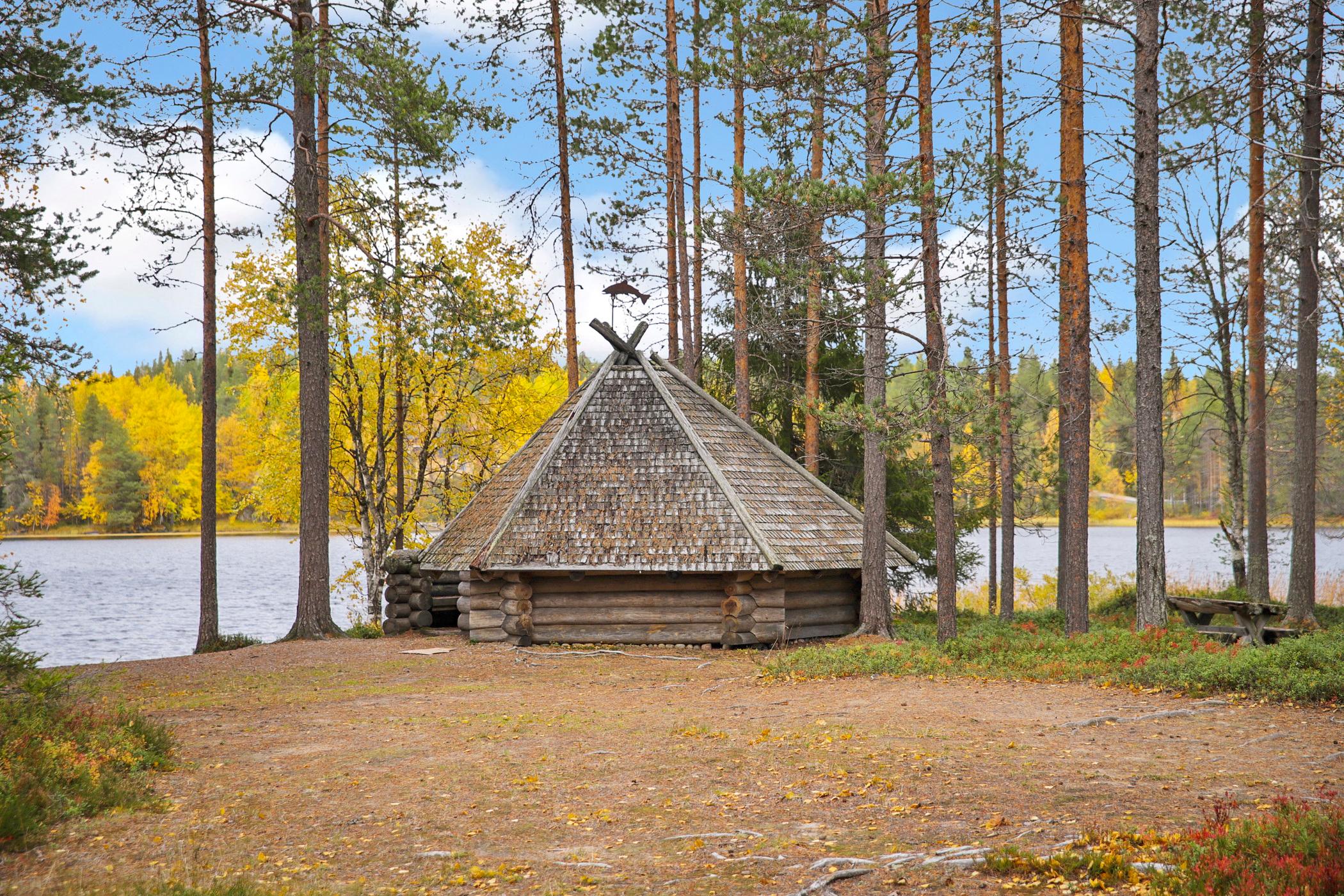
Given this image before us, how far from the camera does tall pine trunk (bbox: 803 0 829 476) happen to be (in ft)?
42.2

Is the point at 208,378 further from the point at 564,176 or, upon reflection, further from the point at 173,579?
the point at 173,579

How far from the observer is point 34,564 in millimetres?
47656

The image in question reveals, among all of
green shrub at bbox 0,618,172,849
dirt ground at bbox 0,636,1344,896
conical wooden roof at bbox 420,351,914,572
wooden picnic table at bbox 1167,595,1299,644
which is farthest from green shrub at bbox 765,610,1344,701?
green shrub at bbox 0,618,172,849

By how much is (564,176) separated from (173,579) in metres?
31.3

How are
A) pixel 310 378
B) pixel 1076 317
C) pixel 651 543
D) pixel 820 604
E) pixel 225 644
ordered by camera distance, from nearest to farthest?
1. pixel 1076 317
2. pixel 651 543
3. pixel 820 604
4. pixel 310 378
5. pixel 225 644

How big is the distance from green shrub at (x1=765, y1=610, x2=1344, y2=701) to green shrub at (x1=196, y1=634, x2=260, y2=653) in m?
10.6

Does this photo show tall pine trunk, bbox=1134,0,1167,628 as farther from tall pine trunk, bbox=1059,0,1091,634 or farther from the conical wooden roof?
the conical wooden roof

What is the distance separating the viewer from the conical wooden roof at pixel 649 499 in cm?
1544

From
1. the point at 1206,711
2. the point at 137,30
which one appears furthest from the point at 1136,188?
the point at 137,30

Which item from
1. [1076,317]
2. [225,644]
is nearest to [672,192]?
[1076,317]

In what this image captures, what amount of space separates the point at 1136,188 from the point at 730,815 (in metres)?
9.86

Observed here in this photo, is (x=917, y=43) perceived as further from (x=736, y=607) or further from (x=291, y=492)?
(x=291, y=492)

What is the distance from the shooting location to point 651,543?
15.5 m

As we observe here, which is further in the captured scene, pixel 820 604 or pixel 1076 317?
pixel 820 604
